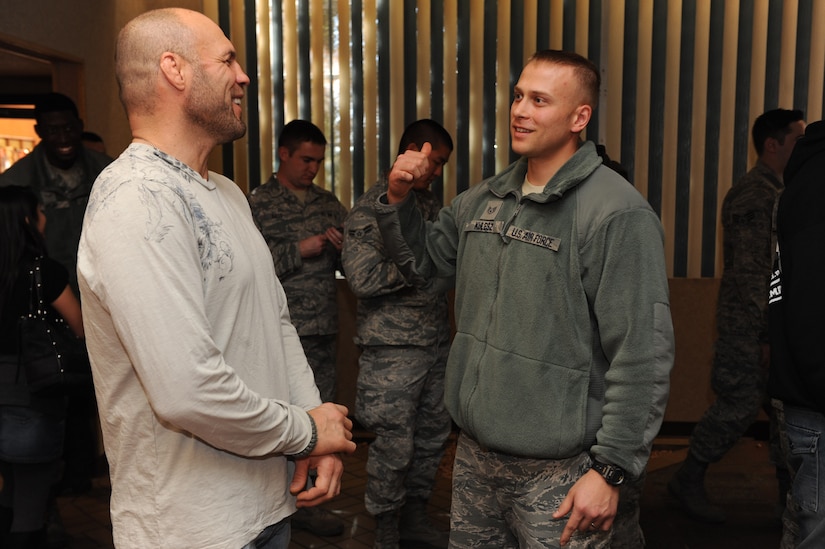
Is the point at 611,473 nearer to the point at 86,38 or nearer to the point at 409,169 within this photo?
the point at 409,169

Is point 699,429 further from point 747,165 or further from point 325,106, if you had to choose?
point 325,106

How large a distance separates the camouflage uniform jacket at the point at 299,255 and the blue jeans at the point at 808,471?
232 centimetres

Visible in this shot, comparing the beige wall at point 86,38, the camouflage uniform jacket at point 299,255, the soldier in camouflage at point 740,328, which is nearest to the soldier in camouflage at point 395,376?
the camouflage uniform jacket at point 299,255

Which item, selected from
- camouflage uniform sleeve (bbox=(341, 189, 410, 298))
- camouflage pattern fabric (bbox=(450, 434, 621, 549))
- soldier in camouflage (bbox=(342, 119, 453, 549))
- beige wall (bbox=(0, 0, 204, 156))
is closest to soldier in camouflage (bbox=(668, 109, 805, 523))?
soldier in camouflage (bbox=(342, 119, 453, 549))

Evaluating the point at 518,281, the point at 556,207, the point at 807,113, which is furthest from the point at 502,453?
the point at 807,113

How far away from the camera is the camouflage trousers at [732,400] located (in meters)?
3.42

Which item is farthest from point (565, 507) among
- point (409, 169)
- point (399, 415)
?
point (399, 415)

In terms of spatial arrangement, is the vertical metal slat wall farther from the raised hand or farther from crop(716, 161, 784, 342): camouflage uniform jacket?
the raised hand

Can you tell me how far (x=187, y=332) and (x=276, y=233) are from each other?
8.42 ft

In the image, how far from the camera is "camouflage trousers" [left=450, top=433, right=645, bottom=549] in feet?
5.34

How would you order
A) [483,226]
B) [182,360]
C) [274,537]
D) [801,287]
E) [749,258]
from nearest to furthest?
[182,360], [274,537], [801,287], [483,226], [749,258]

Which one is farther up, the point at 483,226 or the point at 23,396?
the point at 483,226

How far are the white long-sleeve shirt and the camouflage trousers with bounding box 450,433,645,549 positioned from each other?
54cm

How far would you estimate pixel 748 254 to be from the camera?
341 centimetres
